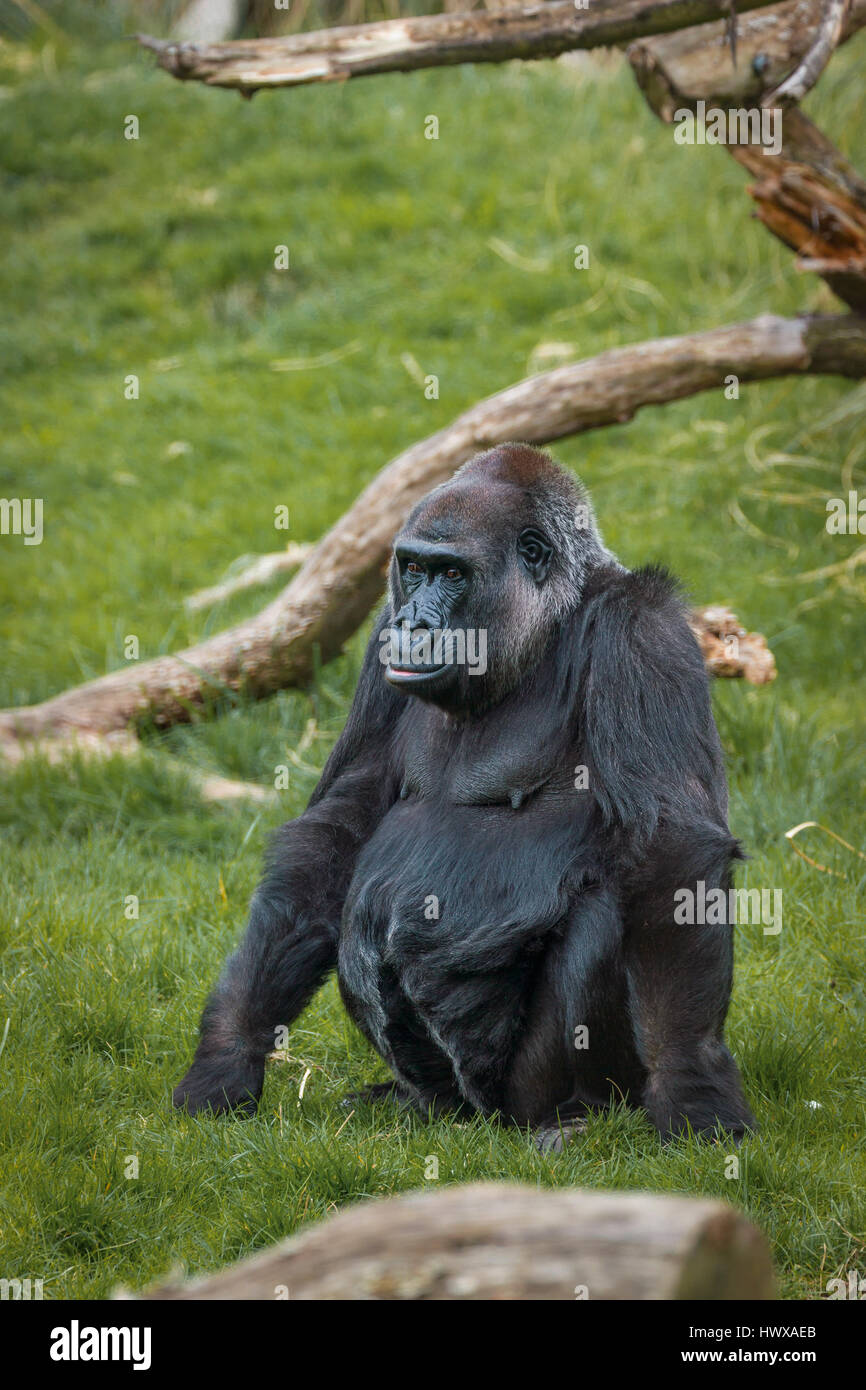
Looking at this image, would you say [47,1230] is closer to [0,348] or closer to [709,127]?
[709,127]

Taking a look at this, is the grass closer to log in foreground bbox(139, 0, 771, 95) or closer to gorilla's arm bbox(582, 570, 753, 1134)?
gorilla's arm bbox(582, 570, 753, 1134)

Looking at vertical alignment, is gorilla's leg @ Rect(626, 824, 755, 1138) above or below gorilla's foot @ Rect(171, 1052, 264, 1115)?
above

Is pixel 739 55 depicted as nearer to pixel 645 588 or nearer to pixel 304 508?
pixel 645 588

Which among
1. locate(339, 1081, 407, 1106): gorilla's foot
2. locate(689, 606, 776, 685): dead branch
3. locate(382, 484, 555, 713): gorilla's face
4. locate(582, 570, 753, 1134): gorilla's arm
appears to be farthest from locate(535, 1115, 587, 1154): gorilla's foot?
locate(689, 606, 776, 685): dead branch

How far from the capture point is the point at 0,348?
11727 mm

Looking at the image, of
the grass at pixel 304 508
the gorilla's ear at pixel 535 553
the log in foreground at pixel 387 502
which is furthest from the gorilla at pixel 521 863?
the log in foreground at pixel 387 502

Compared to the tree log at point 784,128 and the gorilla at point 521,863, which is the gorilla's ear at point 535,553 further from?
the tree log at point 784,128

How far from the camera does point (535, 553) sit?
14.6ft

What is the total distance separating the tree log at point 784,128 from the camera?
634 cm

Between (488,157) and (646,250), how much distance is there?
6.32 feet

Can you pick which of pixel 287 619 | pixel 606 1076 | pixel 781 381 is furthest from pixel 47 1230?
pixel 781 381

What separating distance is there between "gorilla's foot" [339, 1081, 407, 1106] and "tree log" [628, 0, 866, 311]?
13.2ft

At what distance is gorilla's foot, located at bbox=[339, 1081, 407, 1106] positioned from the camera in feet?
15.2

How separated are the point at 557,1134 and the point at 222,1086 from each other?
3.19 feet
